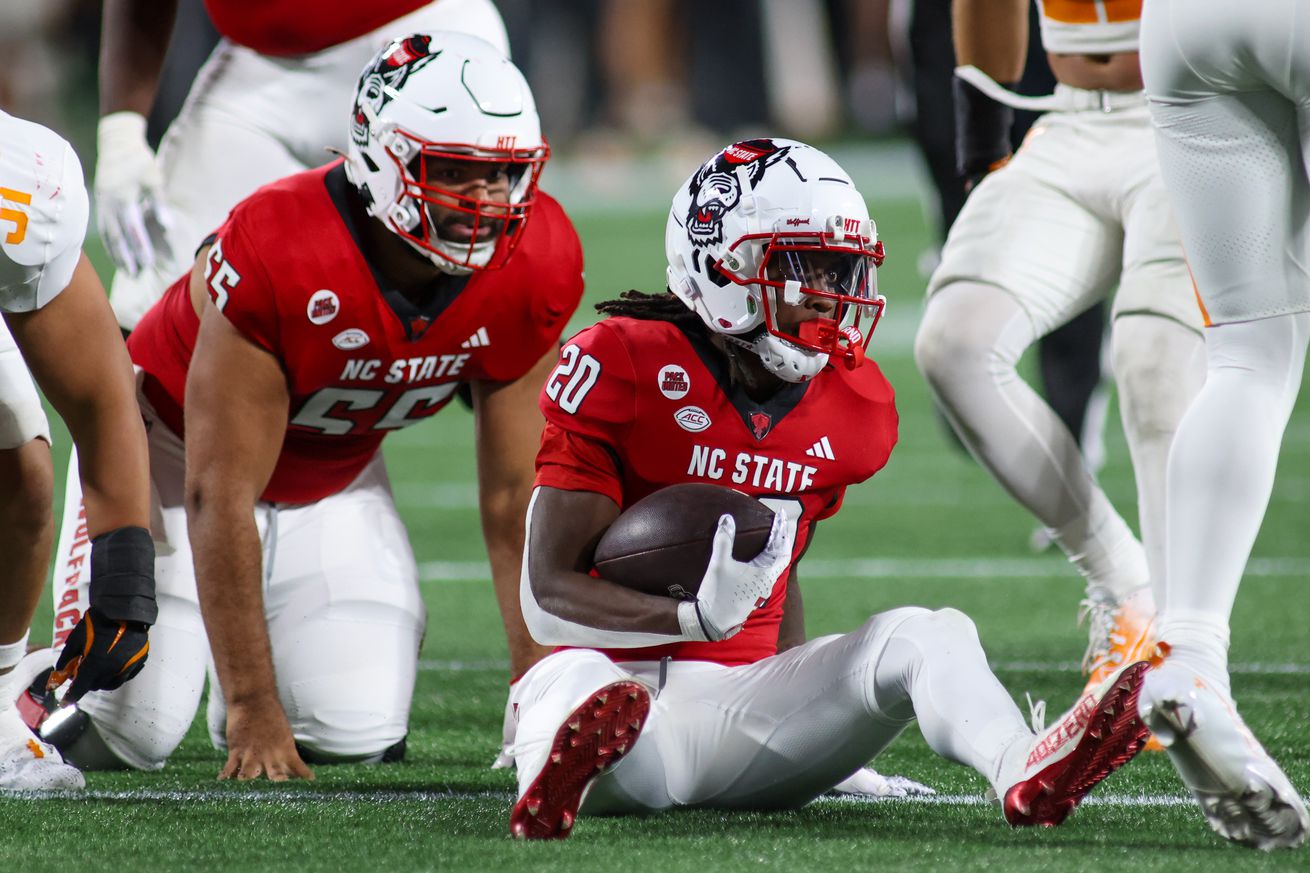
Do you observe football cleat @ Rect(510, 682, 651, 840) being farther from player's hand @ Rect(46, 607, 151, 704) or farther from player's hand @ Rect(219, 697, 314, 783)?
player's hand @ Rect(219, 697, 314, 783)

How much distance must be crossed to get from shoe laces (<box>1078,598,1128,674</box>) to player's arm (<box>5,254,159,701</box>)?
1.49 metres

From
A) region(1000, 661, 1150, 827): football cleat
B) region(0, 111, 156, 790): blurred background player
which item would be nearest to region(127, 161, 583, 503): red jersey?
region(0, 111, 156, 790): blurred background player

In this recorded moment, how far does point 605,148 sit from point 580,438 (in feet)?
56.5

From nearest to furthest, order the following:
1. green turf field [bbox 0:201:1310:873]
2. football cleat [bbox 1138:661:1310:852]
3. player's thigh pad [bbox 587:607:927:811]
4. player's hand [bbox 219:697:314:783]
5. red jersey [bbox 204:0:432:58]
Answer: football cleat [bbox 1138:661:1310:852]
green turf field [bbox 0:201:1310:873]
player's thigh pad [bbox 587:607:927:811]
player's hand [bbox 219:697:314:783]
red jersey [bbox 204:0:432:58]

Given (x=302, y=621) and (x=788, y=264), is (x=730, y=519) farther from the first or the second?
(x=302, y=621)

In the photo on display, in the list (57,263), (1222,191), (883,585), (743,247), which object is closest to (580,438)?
(743,247)

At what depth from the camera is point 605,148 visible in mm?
19469

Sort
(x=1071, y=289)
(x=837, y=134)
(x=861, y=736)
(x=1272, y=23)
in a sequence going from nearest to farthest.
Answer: (x=1272, y=23) < (x=861, y=736) < (x=1071, y=289) < (x=837, y=134)

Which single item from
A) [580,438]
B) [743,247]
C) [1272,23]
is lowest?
[580,438]

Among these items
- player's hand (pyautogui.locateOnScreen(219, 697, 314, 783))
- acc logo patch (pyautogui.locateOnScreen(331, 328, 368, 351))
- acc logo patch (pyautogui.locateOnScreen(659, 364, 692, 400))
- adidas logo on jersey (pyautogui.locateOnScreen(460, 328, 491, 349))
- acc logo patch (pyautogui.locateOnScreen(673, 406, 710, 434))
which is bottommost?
player's hand (pyautogui.locateOnScreen(219, 697, 314, 783))

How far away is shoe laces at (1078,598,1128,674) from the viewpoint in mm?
3137

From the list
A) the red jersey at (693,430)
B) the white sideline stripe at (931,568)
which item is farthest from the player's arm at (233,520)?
the white sideline stripe at (931,568)

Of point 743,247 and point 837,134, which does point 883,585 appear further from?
point 837,134

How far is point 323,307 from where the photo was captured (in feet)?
9.56
